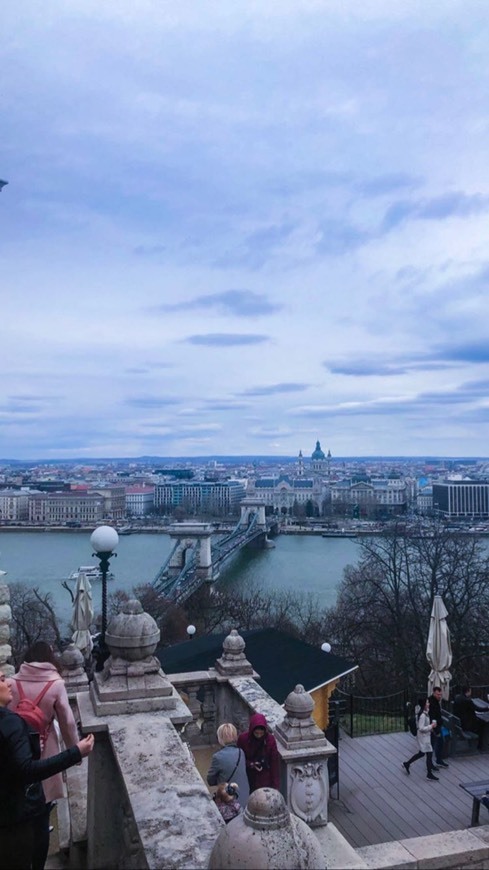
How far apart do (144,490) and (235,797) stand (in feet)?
445

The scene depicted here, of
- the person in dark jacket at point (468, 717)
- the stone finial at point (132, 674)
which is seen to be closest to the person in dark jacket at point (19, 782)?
the stone finial at point (132, 674)

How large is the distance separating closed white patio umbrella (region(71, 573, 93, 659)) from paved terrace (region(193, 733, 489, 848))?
170 inches

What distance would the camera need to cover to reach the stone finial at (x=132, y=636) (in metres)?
3.49

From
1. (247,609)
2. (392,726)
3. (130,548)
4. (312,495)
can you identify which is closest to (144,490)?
(312,495)

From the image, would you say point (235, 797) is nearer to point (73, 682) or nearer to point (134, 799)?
point (134, 799)

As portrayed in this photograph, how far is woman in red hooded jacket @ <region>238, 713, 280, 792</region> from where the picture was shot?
12.5ft

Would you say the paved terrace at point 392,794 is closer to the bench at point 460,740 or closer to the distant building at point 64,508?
the bench at point 460,740

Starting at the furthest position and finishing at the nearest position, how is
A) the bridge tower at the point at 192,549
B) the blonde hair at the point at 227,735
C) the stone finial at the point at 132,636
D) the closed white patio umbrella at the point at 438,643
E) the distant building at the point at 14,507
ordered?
1. the distant building at the point at 14,507
2. the bridge tower at the point at 192,549
3. the closed white patio umbrella at the point at 438,643
4. the blonde hair at the point at 227,735
5. the stone finial at the point at 132,636

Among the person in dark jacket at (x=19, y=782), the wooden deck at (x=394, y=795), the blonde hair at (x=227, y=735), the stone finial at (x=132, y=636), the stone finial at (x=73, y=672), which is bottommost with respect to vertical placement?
the wooden deck at (x=394, y=795)

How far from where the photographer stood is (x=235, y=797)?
342 centimetres

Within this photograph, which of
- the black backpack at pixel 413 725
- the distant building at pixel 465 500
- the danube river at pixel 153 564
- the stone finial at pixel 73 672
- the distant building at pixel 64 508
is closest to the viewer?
the stone finial at pixel 73 672

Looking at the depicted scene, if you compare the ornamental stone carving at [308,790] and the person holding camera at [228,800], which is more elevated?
the person holding camera at [228,800]

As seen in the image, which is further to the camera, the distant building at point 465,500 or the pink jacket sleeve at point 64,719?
the distant building at point 465,500

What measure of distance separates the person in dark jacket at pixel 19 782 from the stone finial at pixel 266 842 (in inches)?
31.8
